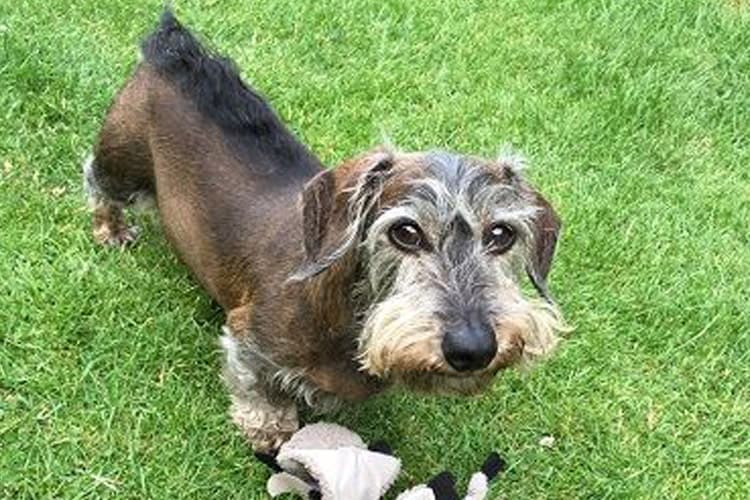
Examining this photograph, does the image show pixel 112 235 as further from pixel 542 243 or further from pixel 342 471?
pixel 542 243

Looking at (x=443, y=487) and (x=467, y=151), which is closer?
(x=443, y=487)

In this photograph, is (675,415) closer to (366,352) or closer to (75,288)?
(366,352)

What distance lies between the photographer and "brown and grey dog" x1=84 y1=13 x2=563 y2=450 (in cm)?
299

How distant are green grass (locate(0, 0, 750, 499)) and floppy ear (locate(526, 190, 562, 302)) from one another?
840 mm

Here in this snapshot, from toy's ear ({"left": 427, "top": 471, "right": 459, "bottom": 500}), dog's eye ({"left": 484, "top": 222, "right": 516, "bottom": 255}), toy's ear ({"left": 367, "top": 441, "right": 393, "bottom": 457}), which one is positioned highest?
dog's eye ({"left": 484, "top": 222, "right": 516, "bottom": 255})

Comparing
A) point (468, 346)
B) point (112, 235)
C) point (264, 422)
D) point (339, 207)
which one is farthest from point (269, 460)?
point (112, 235)

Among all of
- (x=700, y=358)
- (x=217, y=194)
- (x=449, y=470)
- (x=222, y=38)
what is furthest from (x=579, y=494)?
(x=222, y=38)

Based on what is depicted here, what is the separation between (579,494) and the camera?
3957mm

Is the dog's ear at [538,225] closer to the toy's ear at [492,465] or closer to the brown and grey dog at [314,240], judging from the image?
the brown and grey dog at [314,240]

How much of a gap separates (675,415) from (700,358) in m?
0.32

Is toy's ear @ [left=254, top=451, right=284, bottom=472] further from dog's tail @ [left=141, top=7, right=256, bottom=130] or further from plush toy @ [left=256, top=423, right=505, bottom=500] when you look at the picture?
dog's tail @ [left=141, top=7, right=256, bottom=130]

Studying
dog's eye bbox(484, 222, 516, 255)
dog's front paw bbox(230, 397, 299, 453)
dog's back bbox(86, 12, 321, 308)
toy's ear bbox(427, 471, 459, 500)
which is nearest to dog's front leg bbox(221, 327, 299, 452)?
dog's front paw bbox(230, 397, 299, 453)

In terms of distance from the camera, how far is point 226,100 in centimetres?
394

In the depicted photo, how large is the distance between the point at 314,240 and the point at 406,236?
28 cm
